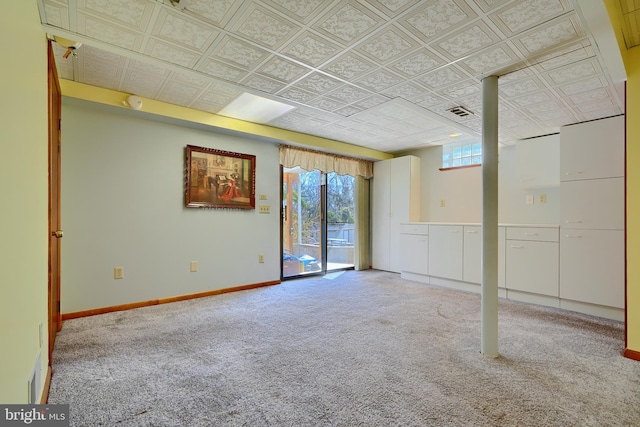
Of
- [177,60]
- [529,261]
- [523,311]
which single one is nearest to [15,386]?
[177,60]

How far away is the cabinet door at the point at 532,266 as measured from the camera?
3.40 m

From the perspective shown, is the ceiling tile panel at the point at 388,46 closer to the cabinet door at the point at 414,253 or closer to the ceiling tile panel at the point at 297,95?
the ceiling tile panel at the point at 297,95

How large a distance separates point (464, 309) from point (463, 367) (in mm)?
1449

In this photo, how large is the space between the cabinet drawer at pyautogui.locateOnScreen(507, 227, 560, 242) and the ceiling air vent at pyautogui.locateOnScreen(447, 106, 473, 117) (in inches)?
62.3

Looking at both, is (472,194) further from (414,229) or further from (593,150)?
(593,150)

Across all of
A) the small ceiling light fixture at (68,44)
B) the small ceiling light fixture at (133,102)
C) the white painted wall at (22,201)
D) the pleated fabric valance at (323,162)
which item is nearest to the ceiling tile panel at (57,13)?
the white painted wall at (22,201)

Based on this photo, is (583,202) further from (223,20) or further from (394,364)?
(223,20)

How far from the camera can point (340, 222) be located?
5.64 m

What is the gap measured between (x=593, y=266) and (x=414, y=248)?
2134mm

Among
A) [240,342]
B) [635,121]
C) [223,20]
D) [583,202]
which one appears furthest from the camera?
[583,202]

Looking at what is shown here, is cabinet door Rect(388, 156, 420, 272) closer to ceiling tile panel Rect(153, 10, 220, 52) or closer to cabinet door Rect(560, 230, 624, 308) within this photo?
cabinet door Rect(560, 230, 624, 308)

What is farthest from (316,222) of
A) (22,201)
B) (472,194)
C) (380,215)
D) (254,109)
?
(22,201)

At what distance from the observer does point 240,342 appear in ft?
7.72

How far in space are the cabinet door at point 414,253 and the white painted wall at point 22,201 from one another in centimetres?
433
